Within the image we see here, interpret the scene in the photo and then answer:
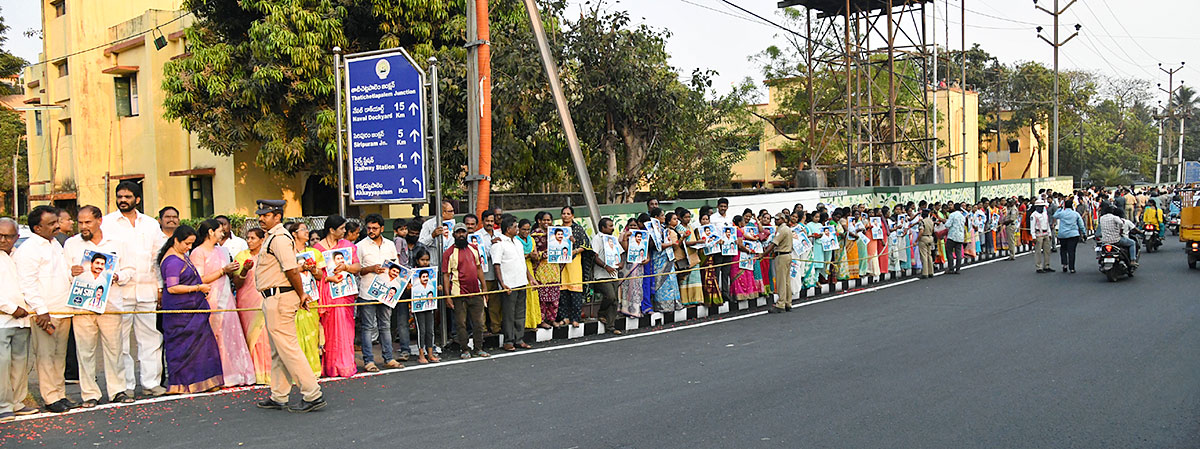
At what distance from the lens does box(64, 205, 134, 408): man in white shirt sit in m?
7.88

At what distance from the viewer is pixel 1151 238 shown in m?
23.0

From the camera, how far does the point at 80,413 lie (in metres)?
7.57

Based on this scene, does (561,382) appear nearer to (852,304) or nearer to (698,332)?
(698,332)

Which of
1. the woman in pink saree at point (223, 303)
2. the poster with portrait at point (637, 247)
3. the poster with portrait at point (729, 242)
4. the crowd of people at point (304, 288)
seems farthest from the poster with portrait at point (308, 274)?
the poster with portrait at point (729, 242)

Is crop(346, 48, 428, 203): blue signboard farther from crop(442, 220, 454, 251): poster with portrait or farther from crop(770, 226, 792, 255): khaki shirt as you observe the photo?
crop(770, 226, 792, 255): khaki shirt

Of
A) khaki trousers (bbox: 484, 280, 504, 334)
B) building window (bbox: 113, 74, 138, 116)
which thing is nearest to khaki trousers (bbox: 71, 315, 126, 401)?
khaki trousers (bbox: 484, 280, 504, 334)

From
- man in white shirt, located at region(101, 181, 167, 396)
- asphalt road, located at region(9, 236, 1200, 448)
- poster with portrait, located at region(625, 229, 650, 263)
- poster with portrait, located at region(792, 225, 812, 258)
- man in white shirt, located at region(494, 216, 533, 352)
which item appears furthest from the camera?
poster with portrait, located at region(792, 225, 812, 258)

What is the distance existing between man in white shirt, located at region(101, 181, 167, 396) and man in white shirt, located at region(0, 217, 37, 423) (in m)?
0.75

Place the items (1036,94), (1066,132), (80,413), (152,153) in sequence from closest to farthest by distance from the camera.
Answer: (80,413)
(152,153)
(1036,94)
(1066,132)

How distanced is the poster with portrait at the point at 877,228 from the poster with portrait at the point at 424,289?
10.2 m

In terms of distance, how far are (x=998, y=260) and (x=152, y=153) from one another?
24.7 m

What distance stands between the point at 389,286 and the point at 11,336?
10.9 feet

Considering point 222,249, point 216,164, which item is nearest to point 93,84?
point 216,164

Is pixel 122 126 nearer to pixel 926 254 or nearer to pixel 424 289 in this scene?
pixel 424 289
